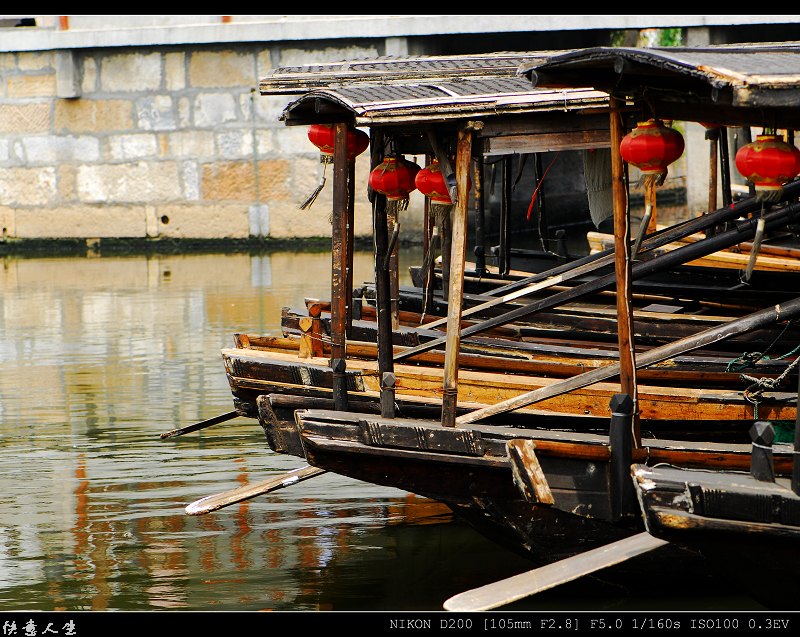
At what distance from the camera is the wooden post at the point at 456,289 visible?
5793mm

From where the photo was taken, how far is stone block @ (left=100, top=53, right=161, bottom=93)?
18.0m

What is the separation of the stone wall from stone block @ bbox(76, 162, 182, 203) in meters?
0.01

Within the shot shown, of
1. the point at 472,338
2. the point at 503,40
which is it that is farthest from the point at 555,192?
the point at 472,338

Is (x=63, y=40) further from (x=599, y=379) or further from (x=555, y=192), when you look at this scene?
(x=599, y=379)

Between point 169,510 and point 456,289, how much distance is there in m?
2.52

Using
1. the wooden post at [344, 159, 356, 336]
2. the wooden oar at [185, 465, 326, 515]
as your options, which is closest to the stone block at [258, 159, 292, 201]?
the wooden post at [344, 159, 356, 336]

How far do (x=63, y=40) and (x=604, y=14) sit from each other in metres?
6.94

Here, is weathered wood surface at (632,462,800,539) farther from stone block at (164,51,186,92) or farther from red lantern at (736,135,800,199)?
stone block at (164,51,186,92)

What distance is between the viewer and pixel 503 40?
18.8 meters

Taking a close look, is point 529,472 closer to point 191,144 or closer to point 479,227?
point 479,227

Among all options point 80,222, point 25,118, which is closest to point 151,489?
point 80,222

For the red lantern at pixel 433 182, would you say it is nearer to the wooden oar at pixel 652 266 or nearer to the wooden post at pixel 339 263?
the wooden post at pixel 339 263

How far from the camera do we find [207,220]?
1819 centimetres

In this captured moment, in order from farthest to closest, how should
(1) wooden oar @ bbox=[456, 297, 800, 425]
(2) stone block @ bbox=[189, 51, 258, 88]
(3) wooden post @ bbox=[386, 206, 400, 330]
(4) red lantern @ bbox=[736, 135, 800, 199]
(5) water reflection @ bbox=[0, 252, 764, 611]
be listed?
(2) stone block @ bbox=[189, 51, 258, 88], (3) wooden post @ bbox=[386, 206, 400, 330], (5) water reflection @ bbox=[0, 252, 764, 611], (1) wooden oar @ bbox=[456, 297, 800, 425], (4) red lantern @ bbox=[736, 135, 800, 199]
